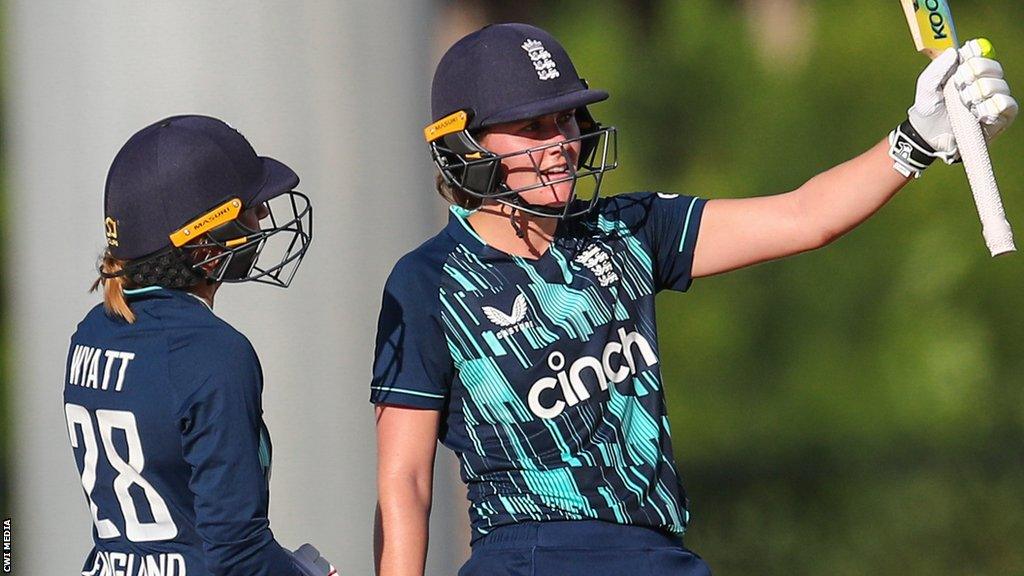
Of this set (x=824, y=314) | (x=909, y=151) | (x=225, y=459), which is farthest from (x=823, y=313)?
(x=225, y=459)

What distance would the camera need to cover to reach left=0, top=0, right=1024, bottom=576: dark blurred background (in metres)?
4.81

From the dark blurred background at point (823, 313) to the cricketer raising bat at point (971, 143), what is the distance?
8.63ft

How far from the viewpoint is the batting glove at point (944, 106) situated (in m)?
2.13

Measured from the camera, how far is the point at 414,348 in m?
2.27

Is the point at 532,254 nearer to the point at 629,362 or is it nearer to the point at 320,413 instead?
the point at 629,362

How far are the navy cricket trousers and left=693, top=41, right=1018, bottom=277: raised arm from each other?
454mm

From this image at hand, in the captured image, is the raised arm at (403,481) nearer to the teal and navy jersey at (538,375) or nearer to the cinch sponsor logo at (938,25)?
the teal and navy jersey at (538,375)

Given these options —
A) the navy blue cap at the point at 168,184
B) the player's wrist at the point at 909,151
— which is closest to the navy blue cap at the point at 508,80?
the navy blue cap at the point at 168,184

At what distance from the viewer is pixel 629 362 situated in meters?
2.28

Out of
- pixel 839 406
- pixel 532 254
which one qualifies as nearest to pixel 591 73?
pixel 839 406

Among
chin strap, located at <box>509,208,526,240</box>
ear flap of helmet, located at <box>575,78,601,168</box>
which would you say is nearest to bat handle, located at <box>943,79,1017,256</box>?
ear flap of helmet, located at <box>575,78,601,168</box>

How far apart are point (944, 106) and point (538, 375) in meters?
0.69

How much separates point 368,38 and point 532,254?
96 centimetres

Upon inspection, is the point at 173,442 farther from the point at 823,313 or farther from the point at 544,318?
the point at 823,313
